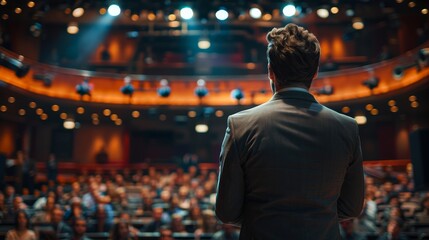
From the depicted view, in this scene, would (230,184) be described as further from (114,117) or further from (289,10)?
(114,117)

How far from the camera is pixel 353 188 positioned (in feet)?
4.80

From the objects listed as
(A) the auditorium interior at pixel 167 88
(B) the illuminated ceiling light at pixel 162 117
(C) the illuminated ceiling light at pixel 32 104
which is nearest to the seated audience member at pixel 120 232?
(A) the auditorium interior at pixel 167 88

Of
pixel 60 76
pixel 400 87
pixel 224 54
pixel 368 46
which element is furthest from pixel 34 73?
pixel 368 46

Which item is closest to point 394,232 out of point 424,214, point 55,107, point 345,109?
point 424,214

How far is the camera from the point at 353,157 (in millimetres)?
1460

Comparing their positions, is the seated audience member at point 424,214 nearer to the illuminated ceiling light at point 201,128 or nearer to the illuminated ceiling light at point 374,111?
the illuminated ceiling light at point 374,111

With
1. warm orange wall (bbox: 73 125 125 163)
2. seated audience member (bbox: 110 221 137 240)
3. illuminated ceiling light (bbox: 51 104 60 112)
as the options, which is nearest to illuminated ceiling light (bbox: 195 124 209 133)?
warm orange wall (bbox: 73 125 125 163)

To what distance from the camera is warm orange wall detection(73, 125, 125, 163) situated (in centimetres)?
2102

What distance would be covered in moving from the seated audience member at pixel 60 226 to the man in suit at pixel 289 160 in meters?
7.04

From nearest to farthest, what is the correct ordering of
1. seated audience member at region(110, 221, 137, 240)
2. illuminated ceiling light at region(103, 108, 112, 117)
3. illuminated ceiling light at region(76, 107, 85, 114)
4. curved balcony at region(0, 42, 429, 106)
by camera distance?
seated audience member at region(110, 221, 137, 240) → curved balcony at region(0, 42, 429, 106) → illuminated ceiling light at region(76, 107, 85, 114) → illuminated ceiling light at region(103, 108, 112, 117)

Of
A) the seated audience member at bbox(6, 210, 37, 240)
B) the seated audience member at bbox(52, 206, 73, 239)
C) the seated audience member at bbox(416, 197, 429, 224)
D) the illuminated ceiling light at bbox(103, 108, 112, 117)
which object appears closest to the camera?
the seated audience member at bbox(6, 210, 37, 240)

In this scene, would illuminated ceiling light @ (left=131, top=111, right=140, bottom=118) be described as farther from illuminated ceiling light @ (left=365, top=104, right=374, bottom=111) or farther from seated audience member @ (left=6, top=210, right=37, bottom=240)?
seated audience member @ (left=6, top=210, right=37, bottom=240)

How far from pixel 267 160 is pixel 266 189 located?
3.4 inches

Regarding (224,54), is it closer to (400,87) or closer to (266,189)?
(400,87)
